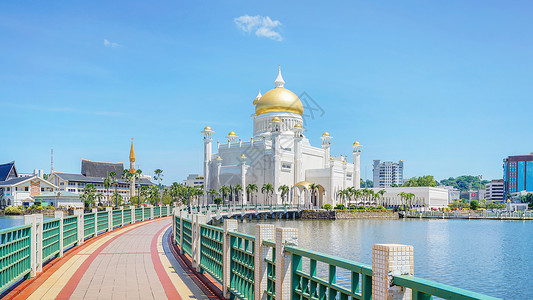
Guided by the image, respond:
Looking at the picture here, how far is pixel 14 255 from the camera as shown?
25.4ft

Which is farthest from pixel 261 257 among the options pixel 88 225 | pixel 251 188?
pixel 251 188

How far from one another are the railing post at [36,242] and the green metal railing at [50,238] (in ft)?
1.78

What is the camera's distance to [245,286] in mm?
6773

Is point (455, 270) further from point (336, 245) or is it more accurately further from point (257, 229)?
point (257, 229)

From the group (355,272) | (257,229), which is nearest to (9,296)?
(257,229)

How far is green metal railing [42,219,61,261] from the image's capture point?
10.2 metres

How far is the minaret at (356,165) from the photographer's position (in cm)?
7400

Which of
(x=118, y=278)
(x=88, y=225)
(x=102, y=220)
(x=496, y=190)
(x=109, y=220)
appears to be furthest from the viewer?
(x=496, y=190)

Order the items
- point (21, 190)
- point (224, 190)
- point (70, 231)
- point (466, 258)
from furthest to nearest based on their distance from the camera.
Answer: point (21, 190), point (224, 190), point (466, 258), point (70, 231)

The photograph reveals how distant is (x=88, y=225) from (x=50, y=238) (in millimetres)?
5816

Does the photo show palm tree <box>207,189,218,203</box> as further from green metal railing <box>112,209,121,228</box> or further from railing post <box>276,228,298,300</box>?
railing post <box>276,228,298,300</box>

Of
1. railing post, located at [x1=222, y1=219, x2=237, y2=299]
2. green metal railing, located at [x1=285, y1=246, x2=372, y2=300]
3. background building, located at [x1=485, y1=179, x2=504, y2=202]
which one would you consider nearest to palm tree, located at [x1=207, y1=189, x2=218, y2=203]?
railing post, located at [x1=222, y1=219, x2=237, y2=299]

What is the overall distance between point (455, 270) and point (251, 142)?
4807 cm

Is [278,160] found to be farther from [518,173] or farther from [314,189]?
[518,173]
